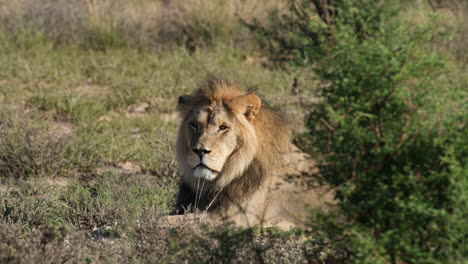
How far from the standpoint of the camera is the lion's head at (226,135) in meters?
5.27

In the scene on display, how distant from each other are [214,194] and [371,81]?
2.19 meters

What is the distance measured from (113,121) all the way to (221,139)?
339cm

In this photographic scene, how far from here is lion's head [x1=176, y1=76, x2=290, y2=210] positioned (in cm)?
527

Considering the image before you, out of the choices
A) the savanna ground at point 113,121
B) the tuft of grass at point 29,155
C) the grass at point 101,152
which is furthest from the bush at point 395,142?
the tuft of grass at point 29,155

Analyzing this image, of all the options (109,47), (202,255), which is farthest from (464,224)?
(109,47)

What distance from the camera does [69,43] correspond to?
35.8 feet

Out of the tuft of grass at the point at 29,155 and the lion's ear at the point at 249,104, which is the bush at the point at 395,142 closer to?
the lion's ear at the point at 249,104

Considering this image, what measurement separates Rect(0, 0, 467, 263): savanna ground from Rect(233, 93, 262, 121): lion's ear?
0.39m

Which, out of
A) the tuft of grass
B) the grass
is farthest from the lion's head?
the tuft of grass

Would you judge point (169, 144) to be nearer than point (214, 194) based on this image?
No

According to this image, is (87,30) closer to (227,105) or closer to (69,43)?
(69,43)

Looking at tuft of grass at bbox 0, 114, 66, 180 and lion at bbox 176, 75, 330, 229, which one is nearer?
lion at bbox 176, 75, 330, 229

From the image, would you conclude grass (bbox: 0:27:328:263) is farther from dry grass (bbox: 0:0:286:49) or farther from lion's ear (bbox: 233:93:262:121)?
lion's ear (bbox: 233:93:262:121)

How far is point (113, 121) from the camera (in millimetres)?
8383
